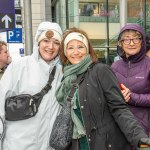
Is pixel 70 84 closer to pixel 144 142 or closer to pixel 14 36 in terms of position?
pixel 144 142

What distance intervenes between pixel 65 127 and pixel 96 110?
0.27 meters

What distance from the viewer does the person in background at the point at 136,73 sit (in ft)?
11.1

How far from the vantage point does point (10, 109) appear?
10.0ft

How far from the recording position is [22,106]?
3.05m

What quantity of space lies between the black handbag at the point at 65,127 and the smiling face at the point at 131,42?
2.21 feet

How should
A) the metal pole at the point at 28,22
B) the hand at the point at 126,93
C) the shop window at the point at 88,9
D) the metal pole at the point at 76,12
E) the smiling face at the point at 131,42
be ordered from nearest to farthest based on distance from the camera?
the hand at the point at 126,93, the smiling face at the point at 131,42, the metal pole at the point at 28,22, the shop window at the point at 88,9, the metal pole at the point at 76,12

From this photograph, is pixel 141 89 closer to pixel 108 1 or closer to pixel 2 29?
pixel 2 29

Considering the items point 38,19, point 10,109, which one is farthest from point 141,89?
point 38,19

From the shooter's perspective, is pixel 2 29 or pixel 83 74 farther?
pixel 2 29

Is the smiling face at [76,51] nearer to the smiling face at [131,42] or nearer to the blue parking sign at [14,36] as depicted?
the smiling face at [131,42]

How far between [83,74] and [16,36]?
12.0 m

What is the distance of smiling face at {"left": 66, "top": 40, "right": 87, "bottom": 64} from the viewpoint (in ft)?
10.0

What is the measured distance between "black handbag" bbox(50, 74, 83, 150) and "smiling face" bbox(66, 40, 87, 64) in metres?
0.14

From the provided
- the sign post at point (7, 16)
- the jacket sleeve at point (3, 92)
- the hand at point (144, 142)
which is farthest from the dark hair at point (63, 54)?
the sign post at point (7, 16)
